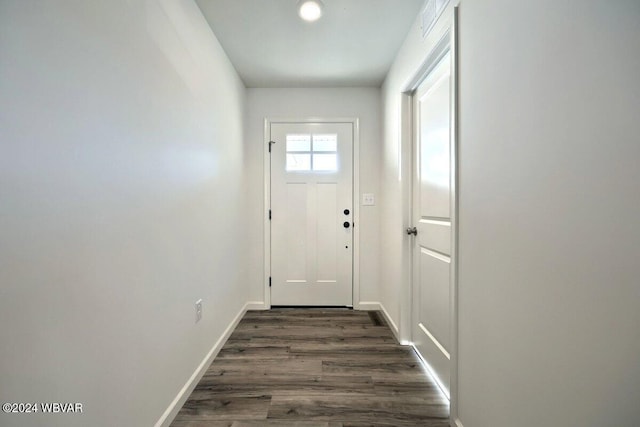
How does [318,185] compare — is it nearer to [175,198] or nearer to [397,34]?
[397,34]

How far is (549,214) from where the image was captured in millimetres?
770

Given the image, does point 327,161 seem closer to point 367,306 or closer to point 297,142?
point 297,142

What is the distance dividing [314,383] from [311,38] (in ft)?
7.90

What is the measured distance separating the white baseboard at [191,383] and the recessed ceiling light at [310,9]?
7.69ft

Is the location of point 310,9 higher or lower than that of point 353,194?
higher

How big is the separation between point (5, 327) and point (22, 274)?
0.12 metres

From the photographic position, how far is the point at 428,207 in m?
1.79

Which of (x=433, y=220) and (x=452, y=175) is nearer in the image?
(x=452, y=175)

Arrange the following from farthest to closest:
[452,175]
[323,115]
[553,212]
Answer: [323,115] → [452,175] → [553,212]

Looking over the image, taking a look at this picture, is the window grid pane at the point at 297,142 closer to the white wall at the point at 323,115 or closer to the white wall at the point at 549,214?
the white wall at the point at 323,115

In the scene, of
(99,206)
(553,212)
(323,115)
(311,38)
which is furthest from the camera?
(323,115)

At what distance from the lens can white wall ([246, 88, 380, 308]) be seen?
2.88 meters

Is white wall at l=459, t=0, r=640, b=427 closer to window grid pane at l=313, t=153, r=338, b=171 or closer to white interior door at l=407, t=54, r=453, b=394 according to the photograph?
white interior door at l=407, t=54, r=453, b=394

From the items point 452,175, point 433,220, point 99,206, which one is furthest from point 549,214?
point 99,206
